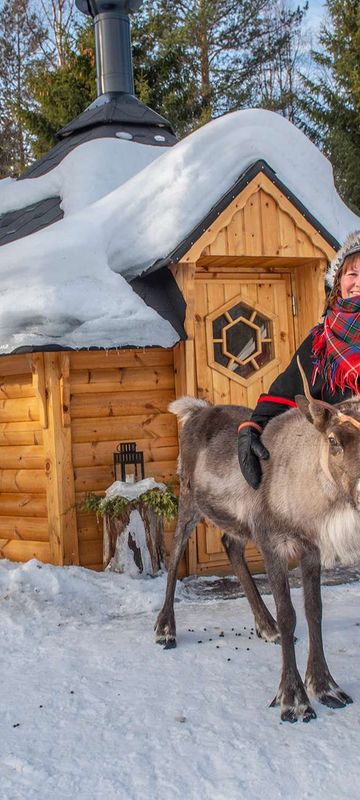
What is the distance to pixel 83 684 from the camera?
4145 mm

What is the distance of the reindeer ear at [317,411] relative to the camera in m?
3.35

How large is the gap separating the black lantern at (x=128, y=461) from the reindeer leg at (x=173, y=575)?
1.36 m

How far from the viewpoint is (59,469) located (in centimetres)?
639

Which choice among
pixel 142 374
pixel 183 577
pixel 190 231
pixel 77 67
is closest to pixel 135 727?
pixel 183 577

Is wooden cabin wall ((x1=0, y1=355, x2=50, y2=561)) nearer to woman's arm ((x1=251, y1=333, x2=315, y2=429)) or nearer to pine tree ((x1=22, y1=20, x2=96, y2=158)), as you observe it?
woman's arm ((x1=251, y1=333, x2=315, y2=429))

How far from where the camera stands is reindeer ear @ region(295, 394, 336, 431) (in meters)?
3.35

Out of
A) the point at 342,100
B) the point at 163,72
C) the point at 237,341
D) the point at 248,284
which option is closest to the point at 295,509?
the point at 237,341

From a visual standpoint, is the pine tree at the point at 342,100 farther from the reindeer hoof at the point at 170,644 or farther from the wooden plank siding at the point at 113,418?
the reindeer hoof at the point at 170,644

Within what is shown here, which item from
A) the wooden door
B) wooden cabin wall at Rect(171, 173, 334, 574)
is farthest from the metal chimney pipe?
the wooden door

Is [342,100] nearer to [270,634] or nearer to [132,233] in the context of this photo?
[132,233]

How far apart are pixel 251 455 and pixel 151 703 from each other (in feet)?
4.54

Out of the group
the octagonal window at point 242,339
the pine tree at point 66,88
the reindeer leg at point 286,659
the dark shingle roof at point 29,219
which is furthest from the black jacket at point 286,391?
the pine tree at point 66,88

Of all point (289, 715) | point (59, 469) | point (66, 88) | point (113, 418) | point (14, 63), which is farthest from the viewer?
point (14, 63)

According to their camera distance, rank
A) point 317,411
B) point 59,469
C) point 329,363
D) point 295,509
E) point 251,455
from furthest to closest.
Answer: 1. point 59,469
2. point 251,455
3. point 329,363
4. point 295,509
5. point 317,411
